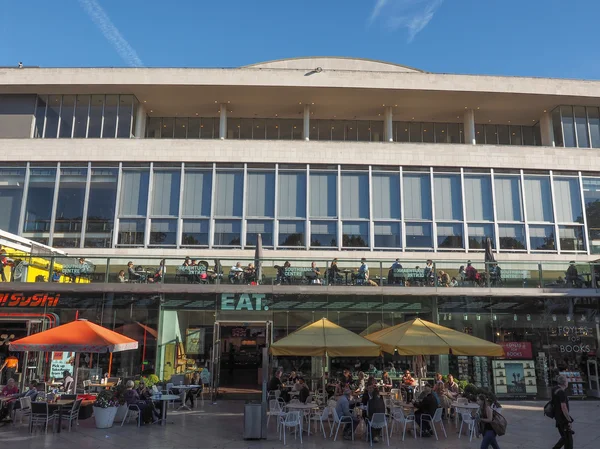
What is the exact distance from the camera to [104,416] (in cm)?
1308

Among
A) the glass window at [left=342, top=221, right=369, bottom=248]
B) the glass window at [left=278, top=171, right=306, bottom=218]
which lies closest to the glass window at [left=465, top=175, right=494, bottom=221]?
the glass window at [left=342, top=221, right=369, bottom=248]

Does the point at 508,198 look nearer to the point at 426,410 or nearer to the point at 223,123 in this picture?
the point at 223,123

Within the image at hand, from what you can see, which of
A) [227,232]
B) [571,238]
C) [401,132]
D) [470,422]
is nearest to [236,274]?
[227,232]

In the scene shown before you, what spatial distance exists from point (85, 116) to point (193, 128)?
5807mm

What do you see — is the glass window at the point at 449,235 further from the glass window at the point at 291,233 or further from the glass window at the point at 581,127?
the glass window at the point at 581,127

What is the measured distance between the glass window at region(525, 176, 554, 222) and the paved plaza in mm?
12994

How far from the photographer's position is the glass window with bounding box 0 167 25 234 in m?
25.1

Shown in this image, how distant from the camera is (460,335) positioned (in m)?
13.6

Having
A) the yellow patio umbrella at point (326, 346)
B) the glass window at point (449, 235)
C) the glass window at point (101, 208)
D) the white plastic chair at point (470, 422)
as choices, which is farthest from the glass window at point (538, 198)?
the glass window at point (101, 208)

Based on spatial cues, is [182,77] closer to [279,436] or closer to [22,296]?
[22,296]

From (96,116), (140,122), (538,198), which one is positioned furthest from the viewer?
(140,122)

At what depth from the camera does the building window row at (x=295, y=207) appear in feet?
81.9

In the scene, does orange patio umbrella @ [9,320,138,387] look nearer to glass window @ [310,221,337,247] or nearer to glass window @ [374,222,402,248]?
glass window @ [310,221,337,247]

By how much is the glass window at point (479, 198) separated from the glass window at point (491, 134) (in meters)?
4.76
